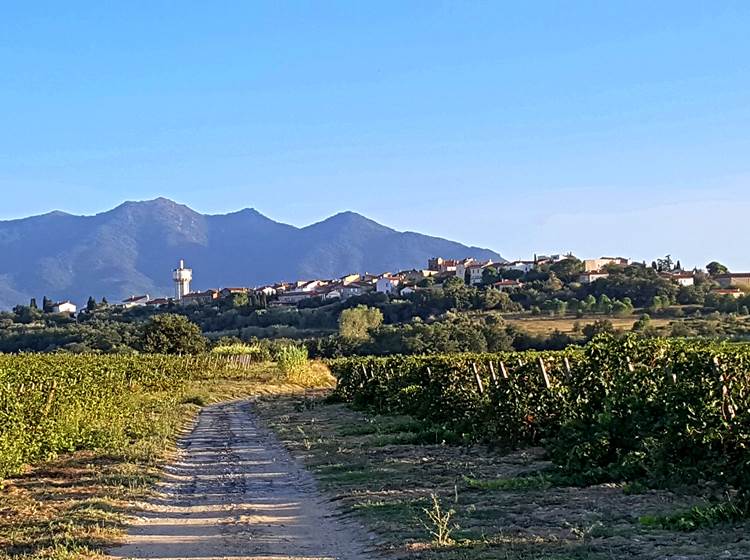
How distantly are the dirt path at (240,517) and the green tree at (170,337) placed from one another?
4790cm

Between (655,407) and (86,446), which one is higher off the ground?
(655,407)

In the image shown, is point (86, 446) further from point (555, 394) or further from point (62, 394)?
point (555, 394)

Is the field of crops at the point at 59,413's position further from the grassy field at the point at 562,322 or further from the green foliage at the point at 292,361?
the grassy field at the point at 562,322

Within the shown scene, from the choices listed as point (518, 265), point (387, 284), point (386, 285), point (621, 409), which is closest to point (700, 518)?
point (621, 409)

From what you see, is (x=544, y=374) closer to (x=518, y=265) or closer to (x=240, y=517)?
(x=240, y=517)

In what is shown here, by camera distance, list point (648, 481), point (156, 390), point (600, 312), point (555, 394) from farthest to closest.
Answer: point (600, 312)
point (156, 390)
point (555, 394)
point (648, 481)

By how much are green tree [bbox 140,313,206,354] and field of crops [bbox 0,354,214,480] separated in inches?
1457

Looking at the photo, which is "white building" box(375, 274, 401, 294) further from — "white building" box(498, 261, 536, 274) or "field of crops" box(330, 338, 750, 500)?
"field of crops" box(330, 338, 750, 500)

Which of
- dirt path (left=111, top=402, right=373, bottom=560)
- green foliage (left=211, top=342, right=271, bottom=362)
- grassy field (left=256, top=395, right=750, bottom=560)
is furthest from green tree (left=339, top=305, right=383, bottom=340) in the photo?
grassy field (left=256, top=395, right=750, bottom=560)

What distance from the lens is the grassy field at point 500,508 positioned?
807 centimetres

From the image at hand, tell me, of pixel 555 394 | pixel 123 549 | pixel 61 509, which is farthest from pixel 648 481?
pixel 61 509

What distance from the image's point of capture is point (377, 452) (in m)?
17.6

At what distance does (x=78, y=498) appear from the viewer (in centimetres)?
1220

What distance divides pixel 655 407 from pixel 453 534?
393 cm
